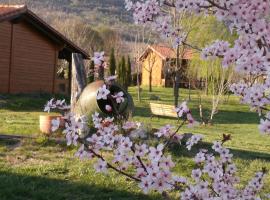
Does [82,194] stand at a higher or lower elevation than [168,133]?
lower

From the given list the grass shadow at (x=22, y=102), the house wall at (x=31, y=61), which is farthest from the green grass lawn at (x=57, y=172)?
the house wall at (x=31, y=61)

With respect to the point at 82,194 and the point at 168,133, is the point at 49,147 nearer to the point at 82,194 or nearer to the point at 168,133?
the point at 82,194

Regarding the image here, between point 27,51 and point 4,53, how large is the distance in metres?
1.69

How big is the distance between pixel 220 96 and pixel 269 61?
1942 cm

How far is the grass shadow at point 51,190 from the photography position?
614cm

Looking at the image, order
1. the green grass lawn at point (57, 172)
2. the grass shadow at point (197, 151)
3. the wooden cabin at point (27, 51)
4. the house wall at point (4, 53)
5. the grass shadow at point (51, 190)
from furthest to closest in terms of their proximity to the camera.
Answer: the wooden cabin at point (27, 51) < the house wall at point (4, 53) < the grass shadow at point (197, 151) < the green grass lawn at point (57, 172) < the grass shadow at point (51, 190)

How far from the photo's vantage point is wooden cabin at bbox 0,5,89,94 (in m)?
21.9

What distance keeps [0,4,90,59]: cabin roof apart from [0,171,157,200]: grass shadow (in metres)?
14.9

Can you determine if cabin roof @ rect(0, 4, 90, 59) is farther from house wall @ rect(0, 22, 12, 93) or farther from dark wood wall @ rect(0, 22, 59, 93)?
house wall @ rect(0, 22, 12, 93)

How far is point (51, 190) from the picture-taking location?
6336 mm

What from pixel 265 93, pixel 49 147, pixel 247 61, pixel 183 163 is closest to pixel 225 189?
pixel 265 93

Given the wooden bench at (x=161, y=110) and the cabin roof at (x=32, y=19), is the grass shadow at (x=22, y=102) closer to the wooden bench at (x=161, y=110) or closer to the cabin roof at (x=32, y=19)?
the cabin roof at (x=32, y=19)

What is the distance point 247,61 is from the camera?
2346mm

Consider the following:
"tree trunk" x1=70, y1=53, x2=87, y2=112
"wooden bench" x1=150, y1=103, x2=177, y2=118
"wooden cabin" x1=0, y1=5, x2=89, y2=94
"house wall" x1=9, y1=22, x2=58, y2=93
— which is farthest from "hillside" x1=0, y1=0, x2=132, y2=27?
"tree trunk" x1=70, y1=53, x2=87, y2=112
